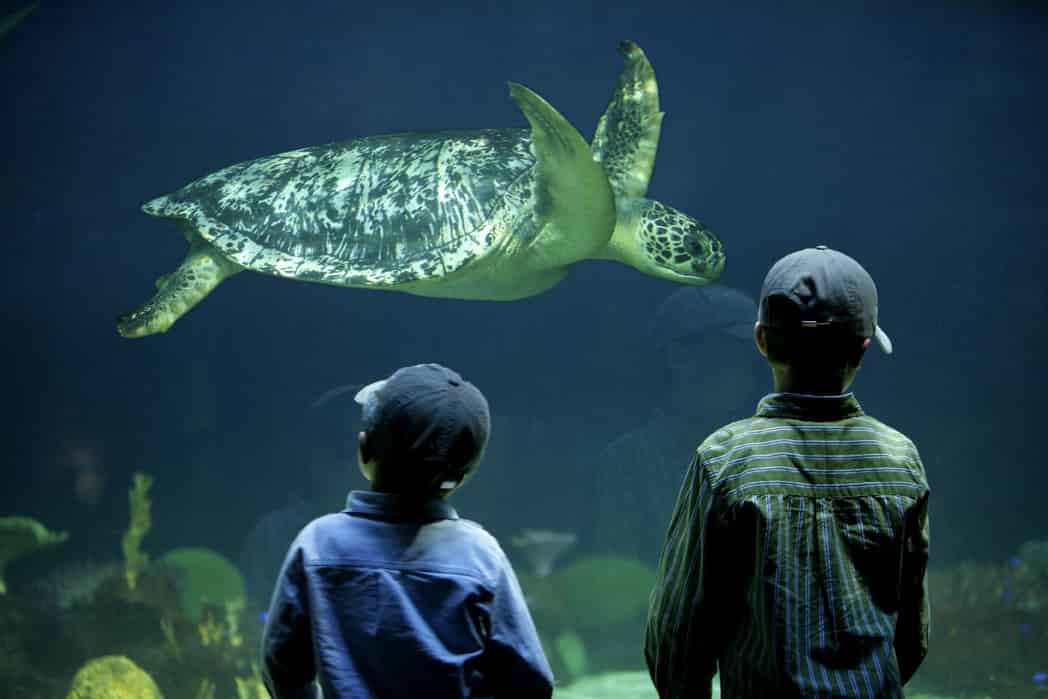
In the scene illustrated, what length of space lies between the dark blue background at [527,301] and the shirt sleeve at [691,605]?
13.3 feet

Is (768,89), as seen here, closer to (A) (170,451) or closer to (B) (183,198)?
(B) (183,198)

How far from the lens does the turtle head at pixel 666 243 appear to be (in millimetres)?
3730

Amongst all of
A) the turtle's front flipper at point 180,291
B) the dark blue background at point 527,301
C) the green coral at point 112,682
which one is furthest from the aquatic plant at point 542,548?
the turtle's front flipper at point 180,291

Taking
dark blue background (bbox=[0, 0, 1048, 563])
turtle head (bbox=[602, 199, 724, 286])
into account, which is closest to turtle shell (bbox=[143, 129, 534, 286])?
turtle head (bbox=[602, 199, 724, 286])

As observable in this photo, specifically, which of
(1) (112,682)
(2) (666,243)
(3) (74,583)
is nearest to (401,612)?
(2) (666,243)

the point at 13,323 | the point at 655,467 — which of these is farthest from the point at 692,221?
the point at 13,323

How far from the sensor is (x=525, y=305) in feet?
21.7

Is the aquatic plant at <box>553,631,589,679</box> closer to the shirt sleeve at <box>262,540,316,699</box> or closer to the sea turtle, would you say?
the sea turtle

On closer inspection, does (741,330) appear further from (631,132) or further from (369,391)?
(369,391)

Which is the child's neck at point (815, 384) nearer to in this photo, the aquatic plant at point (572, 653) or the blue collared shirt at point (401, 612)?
the blue collared shirt at point (401, 612)

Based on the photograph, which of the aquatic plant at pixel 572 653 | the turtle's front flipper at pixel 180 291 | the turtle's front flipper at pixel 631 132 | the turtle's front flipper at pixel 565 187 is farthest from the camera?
the aquatic plant at pixel 572 653

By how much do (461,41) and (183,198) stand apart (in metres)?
2.96

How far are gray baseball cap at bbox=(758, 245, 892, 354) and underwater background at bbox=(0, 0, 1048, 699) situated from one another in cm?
377

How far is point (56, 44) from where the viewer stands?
4980 mm
